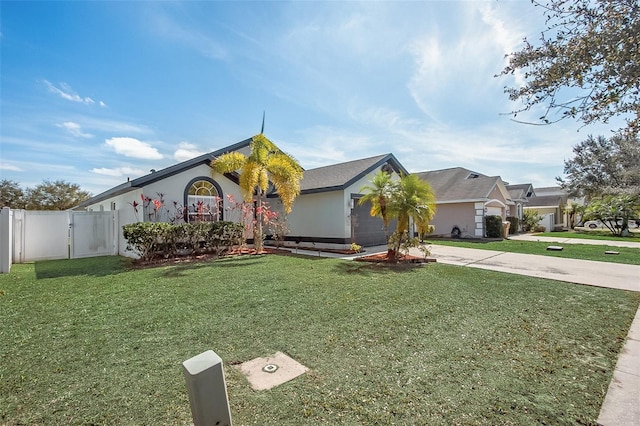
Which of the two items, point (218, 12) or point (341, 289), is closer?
point (341, 289)

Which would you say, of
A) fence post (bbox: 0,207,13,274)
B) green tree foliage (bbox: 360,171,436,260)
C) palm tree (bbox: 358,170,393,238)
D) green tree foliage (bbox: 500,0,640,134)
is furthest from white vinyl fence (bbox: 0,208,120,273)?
green tree foliage (bbox: 500,0,640,134)

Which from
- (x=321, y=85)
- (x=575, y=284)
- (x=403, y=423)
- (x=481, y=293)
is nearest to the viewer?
(x=403, y=423)

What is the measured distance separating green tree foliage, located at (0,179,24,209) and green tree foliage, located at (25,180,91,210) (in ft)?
1.52

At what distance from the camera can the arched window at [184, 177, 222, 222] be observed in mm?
12664

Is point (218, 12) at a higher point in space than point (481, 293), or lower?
higher

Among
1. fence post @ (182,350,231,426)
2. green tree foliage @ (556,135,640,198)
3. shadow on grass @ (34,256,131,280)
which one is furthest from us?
shadow on grass @ (34,256,131,280)

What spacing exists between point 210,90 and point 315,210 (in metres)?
7.24

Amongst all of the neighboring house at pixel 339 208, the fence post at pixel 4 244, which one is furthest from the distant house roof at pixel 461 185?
the fence post at pixel 4 244

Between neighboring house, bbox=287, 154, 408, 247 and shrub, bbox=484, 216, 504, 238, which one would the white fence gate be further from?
shrub, bbox=484, 216, 504, 238

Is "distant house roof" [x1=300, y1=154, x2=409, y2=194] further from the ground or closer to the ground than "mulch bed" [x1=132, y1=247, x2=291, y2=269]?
further from the ground

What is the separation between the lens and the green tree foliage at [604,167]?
5462 mm

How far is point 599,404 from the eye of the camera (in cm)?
266

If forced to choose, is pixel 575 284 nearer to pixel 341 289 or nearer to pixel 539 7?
pixel 341 289

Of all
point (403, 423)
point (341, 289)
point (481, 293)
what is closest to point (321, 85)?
point (341, 289)
